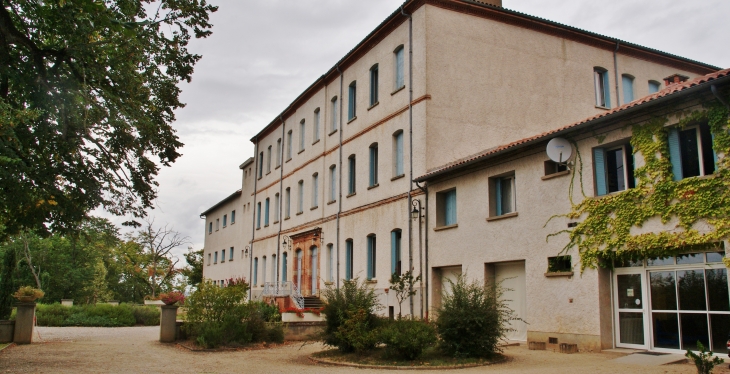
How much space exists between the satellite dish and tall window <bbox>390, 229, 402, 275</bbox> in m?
8.78

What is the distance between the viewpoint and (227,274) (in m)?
48.5

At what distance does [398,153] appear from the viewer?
2414cm

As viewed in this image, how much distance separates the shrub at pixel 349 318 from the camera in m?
14.6

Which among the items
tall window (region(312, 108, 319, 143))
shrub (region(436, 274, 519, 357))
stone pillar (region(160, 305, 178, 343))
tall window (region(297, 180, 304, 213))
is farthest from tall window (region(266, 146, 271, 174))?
shrub (region(436, 274, 519, 357))

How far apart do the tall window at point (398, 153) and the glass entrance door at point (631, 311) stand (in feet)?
34.7

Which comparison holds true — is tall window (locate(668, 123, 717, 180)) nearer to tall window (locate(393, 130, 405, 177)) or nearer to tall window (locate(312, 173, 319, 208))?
tall window (locate(393, 130, 405, 177))

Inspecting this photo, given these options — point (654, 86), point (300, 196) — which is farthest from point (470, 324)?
point (300, 196)

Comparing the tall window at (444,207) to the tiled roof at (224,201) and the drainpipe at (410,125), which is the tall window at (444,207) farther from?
the tiled roof at (224,201)

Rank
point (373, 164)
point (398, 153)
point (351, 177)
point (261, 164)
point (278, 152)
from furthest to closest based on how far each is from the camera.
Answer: point (261, 164)
point (278, 152)
point (351, 177)
point (373, 164)
point (398, 153)

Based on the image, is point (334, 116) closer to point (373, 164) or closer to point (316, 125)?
point (316, 125)

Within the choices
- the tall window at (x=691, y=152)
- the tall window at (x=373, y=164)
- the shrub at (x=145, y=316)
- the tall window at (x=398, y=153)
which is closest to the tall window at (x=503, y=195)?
the tall window at (x=691, y=152)

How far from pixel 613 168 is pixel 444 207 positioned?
6897 mm

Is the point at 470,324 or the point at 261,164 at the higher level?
the point at 261,164

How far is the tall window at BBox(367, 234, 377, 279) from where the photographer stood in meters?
25.2
